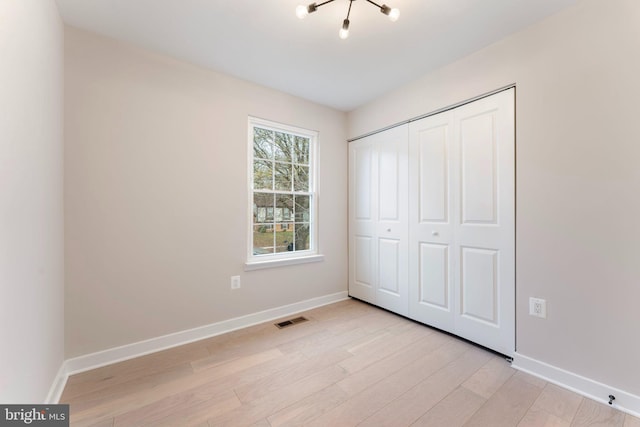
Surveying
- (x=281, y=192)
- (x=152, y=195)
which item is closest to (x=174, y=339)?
(x=152, y=195)

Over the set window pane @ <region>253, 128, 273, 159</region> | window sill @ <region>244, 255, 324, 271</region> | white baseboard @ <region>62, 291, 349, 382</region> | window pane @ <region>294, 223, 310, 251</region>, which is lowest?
white baseboard @ <region>62, 291, 349, 382</region>

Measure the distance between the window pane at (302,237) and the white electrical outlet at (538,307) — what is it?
2148mm

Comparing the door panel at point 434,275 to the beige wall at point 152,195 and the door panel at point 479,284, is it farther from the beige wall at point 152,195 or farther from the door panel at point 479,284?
the beige wall at point 152,195

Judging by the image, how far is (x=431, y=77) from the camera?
8.14 ft

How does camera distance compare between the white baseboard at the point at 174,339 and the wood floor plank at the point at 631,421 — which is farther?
the white baseboard at the point at 174,339

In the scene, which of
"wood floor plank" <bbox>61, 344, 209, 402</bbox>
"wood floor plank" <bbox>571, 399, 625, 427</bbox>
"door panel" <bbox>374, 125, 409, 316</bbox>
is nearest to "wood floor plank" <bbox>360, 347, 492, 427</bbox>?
"wood floor plank" <bbox>571, 399, 625, 427</bbox>

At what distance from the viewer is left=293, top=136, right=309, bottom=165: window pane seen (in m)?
3.09

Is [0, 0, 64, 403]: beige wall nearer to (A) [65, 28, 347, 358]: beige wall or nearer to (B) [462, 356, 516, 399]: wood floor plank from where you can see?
(A) [65, 28, 347, 358]: beige wall

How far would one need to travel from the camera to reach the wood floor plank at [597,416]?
1395 millimetres

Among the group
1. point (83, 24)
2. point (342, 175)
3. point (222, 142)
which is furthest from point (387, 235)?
point (83, 24)

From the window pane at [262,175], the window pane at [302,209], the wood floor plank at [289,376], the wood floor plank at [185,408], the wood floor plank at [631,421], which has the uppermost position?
the window pane at [262,175]

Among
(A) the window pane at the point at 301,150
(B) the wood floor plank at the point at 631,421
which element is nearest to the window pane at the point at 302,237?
(A) the window pane at the point at 301,150

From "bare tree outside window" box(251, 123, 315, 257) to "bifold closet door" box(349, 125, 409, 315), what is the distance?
594 mm

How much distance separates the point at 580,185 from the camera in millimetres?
1661
